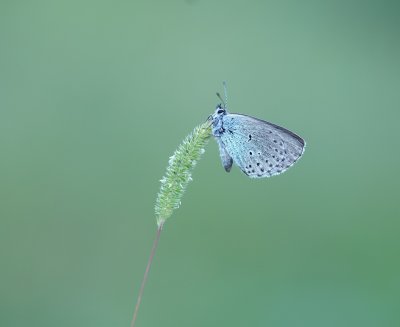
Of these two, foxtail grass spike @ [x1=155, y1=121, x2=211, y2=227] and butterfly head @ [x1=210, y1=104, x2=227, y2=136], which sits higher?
butterfly head @ [x1=210, y1=104, x2=227, y2=136]

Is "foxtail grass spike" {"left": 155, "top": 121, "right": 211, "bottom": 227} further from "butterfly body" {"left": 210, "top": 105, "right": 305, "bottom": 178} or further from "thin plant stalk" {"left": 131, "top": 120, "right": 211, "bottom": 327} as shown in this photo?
"butterfly body" {"left": 210, "top": 105, "right": 305, "bottom": 178}

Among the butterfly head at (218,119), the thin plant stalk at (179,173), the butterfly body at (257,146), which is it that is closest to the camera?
the thin plant stalk at (179,173)

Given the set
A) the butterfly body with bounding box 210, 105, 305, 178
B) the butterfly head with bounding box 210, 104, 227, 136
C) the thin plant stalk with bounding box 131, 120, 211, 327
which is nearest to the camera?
the thin plant stalk with bounding box 131, 120, 211, 327

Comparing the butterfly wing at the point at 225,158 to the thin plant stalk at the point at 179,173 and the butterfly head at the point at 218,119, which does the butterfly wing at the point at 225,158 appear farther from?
the thin plant stalk at the point at 179,173

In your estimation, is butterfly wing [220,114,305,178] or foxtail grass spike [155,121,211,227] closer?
foxtail grass spike [155,121,211,227]

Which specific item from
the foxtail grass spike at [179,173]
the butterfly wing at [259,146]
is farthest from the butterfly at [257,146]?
the foxtail grass spike at [179,173]

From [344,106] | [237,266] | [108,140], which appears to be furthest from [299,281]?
[344,106]

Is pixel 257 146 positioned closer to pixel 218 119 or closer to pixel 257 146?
pixel 257 146

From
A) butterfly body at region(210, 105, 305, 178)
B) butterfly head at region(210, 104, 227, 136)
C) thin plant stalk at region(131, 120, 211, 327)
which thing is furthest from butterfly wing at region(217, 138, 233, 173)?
thin plant stalk at region(131, 120, 211, 327)

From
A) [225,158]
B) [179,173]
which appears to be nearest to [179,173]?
[179,173]

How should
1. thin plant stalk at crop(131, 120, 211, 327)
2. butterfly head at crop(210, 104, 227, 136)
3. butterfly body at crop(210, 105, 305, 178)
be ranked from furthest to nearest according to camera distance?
butterfly body at crop(210, 105, 305, 178) < butterfly head at crop(210, 104, 227, 136) < thin plant stalk at crop(131, 120, 211, 327)
